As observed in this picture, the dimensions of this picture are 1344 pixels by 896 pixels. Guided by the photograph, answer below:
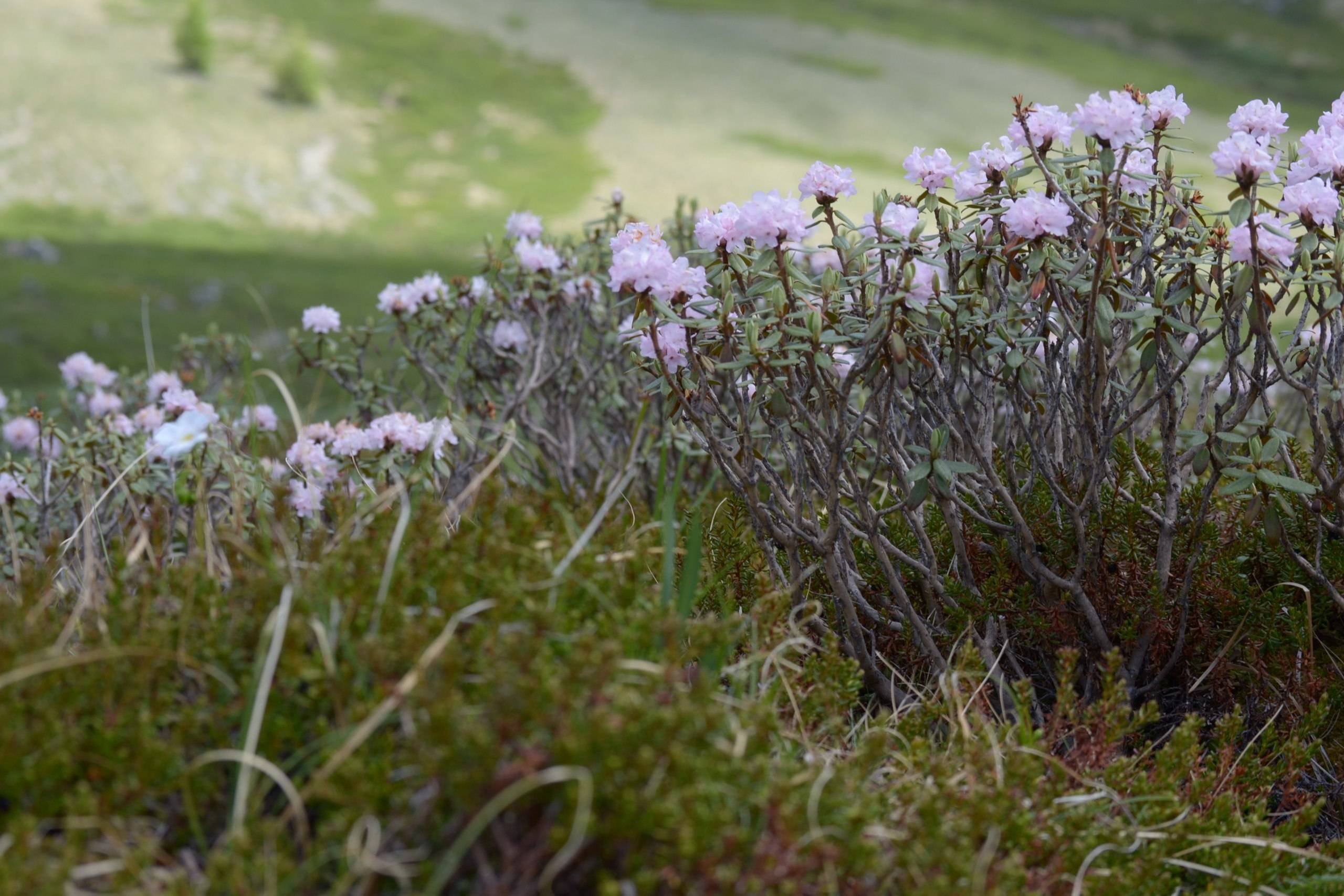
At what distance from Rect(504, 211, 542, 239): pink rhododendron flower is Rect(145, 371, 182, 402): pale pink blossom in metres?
1.41

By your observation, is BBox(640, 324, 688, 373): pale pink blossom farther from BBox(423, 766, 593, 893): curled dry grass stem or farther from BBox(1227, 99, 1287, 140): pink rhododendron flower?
BBox(1227, 99, 1287, 140): pink rhododendron flower

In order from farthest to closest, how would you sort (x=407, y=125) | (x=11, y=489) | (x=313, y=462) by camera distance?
(x=407, y=125)
(x=11, y=489)
(x=313, y=462)

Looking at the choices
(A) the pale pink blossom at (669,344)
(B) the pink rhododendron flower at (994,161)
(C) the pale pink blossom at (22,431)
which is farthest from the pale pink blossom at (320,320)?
(B) the pink rhododendron flower at (994,161)

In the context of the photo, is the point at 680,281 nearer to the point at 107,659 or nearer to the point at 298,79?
the point at 107,659

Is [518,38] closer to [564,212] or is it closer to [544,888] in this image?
[564,212]

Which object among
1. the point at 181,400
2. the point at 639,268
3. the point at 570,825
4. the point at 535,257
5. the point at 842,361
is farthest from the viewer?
the point at 535,257

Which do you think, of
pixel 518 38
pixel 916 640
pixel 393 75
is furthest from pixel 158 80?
pixel 916 640

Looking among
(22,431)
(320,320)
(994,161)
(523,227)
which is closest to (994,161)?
(994,161)

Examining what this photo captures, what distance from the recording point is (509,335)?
14.4 ft

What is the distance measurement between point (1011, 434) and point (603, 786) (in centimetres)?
175

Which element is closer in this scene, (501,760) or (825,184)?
(501,760)

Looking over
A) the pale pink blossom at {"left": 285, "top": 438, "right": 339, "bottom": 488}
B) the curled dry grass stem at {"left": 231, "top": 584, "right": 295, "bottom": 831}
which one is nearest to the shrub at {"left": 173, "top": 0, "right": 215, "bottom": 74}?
the pale pink blossom at {"left": 285, "top": 438, "right": 339, "bottom": 488}

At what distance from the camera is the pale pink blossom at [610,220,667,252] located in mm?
2375

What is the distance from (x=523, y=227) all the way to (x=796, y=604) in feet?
7.00
